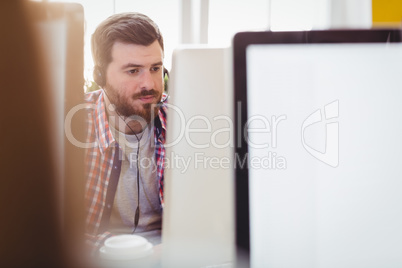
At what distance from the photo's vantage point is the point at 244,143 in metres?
0.44

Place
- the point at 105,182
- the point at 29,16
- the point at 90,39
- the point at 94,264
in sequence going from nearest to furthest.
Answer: the point at 29,16
the point at 94,264
the point at 105,182
the point at 90,39

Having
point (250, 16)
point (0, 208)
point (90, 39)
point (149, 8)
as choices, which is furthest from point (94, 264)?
point (250, 16)

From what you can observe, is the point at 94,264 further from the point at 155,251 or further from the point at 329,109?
the point at 329,109

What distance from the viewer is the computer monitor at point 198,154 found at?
51 cm

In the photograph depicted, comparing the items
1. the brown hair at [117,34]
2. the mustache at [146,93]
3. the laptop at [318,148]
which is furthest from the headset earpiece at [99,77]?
the laptop at [318,148]

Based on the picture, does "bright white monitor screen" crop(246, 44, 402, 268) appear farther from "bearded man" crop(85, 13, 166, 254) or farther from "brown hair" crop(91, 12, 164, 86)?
"brown hair" crop(91, 12, 164, 86)

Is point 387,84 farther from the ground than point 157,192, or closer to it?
farther from the ground

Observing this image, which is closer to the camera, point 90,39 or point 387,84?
point 387,84

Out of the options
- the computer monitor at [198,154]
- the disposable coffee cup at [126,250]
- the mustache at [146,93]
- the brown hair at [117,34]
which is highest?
the brown hair at [117,34]

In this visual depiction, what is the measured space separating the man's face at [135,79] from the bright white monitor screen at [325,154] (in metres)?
0.61

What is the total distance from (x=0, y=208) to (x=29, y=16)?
0.75 feet
